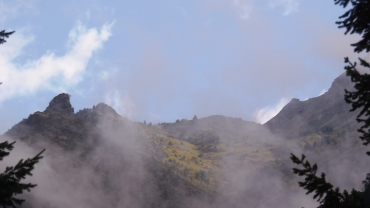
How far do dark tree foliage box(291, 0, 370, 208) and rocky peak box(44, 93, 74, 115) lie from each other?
120 m

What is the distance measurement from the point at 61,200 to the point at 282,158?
81.7m

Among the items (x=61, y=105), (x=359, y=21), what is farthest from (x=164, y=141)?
(x=359, y=21)

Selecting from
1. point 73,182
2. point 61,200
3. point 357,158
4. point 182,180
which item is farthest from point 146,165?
point 357,158

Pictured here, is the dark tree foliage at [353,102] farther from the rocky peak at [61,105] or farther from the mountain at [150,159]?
the rocky peak at [61,105]

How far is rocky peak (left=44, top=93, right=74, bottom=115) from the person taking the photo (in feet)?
400

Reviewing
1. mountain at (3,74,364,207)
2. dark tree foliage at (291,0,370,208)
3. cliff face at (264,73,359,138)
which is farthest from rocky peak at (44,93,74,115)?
dark tree foliage at (291,0,370,208)

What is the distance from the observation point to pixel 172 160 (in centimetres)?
12025

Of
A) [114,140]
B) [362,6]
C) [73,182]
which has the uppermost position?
[114,140]

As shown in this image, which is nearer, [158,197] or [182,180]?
[158,197]

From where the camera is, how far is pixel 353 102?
9.13 metres

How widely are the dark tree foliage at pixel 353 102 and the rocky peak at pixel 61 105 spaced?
395 ft

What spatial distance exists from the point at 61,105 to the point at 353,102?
409 ft

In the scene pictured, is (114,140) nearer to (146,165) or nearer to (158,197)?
(146,165)

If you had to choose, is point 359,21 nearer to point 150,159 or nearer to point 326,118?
point 150,159
